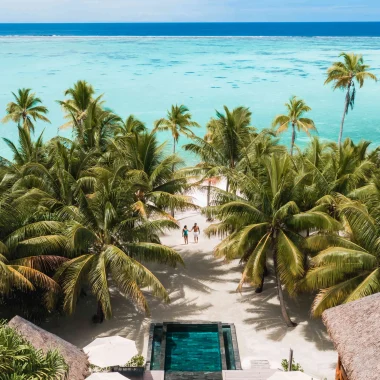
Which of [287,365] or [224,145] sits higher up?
[224,145]

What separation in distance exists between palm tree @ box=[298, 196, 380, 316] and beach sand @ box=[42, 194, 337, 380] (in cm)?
173

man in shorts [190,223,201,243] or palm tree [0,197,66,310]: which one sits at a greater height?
palm tree [0,197,66,310]

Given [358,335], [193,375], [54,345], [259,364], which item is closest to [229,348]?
[259,364]

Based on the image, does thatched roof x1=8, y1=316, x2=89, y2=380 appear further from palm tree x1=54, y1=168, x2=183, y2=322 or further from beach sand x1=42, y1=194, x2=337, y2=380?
beach sand x1=42, y1=194, x2=337, y2=380

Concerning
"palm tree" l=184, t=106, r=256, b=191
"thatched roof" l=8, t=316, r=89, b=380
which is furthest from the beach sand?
"palm tree" l=184, t=106, r=256, b=191

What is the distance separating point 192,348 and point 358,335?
20.7 feet

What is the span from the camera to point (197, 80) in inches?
3063

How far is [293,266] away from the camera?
47.4 ft

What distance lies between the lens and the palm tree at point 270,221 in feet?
49.1

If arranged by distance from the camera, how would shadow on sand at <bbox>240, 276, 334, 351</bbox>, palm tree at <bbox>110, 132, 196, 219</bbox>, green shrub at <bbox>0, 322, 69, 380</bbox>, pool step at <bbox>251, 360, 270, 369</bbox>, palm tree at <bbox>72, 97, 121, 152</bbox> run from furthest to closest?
palm tree at <bbox>72, 97, 121, 152</bbox> → palm tree at <bbox>110, 132, 196, 219</bbox> → shadow on sand at <bbox>240, 276, 334, 351</bbox> → pool step at <bbox>251, 360, 270, 369</bbox> → green shrub at <bbox>0, 322, 69, 380</bbox>

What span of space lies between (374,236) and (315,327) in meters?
4.51

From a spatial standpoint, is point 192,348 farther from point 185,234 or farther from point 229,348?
point 185,234

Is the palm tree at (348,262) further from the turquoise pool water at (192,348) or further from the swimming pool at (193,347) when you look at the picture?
the turquoise pool water at (192,348)

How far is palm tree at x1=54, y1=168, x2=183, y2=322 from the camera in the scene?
48.2 feet
